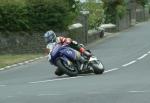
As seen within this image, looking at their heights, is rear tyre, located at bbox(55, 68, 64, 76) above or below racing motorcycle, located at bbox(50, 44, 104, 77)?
below

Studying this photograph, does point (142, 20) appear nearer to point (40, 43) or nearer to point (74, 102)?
point (40, 43)

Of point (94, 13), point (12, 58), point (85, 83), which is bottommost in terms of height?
point (94, 13)

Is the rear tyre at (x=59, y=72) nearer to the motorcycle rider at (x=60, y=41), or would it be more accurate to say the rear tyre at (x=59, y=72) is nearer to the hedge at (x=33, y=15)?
the motorcycle rider at (x=60, y=41)

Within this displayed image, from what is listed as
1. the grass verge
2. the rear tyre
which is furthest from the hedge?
the rear tyre

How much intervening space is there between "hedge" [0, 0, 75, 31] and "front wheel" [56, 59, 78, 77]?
13761 mm

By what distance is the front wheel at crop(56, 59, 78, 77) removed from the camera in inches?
844

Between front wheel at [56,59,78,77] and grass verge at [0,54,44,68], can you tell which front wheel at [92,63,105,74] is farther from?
grass verge at [0,54,44,68]

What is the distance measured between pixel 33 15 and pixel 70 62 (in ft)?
48.7

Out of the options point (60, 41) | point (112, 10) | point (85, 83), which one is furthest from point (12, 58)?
point (112, 10)

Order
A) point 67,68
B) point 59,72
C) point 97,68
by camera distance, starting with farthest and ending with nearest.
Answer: point 59,72, point 97,68, point 67,68

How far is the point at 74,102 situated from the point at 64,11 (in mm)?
24052

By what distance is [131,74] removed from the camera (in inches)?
856

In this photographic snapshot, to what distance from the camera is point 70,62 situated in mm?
21688

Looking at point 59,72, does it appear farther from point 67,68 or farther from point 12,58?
point 12,58
